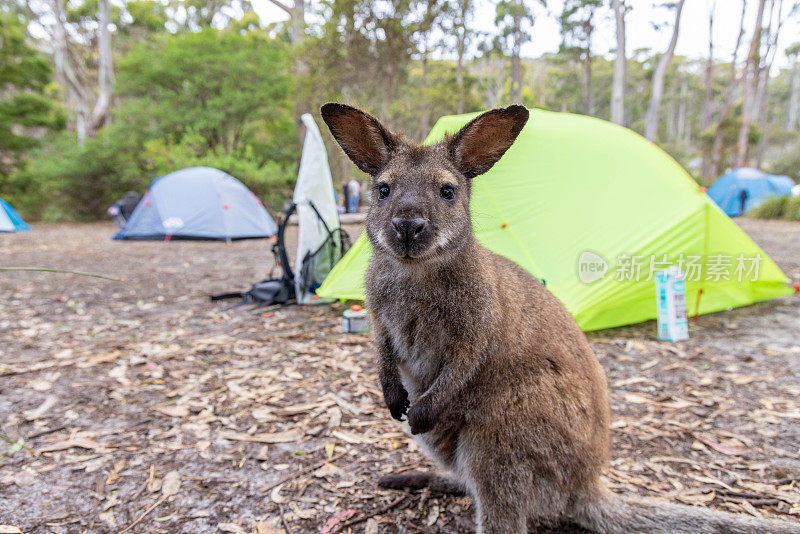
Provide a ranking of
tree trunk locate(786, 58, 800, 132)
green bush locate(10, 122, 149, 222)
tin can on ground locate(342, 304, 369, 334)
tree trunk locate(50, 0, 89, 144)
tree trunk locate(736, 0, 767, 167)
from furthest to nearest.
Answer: tree trunk locate(786, 58, 800, 132)
tree trunk locate(736, 0, 767, 167)
tree trunk locate(50, 0, 89, 144)
green bush locate(10, 122, 149, 222)
tin can on ground locate(342, 304, 369, 334)

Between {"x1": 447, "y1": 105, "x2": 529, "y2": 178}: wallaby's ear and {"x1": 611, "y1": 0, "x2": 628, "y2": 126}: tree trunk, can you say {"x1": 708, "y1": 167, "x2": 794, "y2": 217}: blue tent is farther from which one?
{"x1": 447, "y1": 105, "x2": 529, "y2": 178}: wallaby's ear

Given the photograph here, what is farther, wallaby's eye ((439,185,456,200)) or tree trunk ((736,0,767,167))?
tree trunk ((736,0,767,167))

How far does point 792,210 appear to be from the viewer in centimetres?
1334

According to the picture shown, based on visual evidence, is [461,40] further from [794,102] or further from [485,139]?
[794,102]

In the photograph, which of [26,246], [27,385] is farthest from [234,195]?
[27,385]

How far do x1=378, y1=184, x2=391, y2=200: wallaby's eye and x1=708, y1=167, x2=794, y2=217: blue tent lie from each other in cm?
1726

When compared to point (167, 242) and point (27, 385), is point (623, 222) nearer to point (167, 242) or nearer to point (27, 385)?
point (27, 385)

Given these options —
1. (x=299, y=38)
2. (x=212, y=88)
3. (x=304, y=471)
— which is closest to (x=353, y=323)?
(x=304, y=471)

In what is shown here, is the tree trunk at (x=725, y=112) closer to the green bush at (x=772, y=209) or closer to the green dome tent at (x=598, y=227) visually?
the green bush at (x=772, y=209)

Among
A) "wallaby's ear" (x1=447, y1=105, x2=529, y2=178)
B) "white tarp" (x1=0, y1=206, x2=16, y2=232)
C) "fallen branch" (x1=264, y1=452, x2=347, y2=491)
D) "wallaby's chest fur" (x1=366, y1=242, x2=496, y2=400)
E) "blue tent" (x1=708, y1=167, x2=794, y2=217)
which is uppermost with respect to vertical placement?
"wallaby's ear" (x1=447, y1=105, x2=529, y2=178)

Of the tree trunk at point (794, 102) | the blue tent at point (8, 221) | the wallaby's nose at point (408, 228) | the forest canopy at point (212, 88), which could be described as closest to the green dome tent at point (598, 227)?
the wallaby's nose at point (408, 228)

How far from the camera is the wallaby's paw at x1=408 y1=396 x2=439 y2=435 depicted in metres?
1.68

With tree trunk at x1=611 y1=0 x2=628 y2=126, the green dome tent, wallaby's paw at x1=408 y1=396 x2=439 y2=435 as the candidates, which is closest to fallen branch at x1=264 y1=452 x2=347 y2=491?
wallaby's paw at x1=408 y1=396 x2=439 y2=435

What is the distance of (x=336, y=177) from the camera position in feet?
65.9
